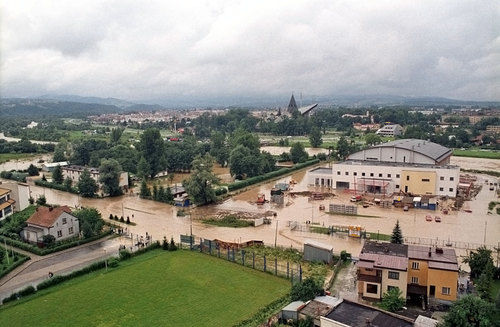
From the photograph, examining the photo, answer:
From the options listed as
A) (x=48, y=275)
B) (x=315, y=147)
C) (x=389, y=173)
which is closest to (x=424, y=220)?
(x=389, y=173)

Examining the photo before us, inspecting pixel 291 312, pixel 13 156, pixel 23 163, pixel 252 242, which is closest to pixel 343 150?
pixel 252 242

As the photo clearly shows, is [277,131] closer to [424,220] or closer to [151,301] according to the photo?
[424,220]

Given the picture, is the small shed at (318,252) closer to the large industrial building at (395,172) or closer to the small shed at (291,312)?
the small shed at (291,312)

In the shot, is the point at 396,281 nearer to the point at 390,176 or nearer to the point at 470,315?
the point at 470,315

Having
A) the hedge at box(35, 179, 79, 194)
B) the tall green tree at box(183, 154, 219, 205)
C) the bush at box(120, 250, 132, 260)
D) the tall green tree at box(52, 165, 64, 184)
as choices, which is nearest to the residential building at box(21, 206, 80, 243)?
the bush at box(120, 250, 132, 260)

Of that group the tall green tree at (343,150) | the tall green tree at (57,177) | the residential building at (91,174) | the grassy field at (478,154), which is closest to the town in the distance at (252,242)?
the residential building at (91,174)

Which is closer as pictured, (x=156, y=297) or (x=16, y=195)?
(x=156, y=297)
